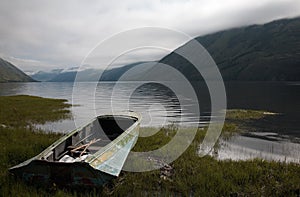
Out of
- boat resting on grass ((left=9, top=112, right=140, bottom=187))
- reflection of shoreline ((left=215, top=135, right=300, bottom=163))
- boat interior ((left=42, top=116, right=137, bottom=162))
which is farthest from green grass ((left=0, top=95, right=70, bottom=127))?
reflection of shoreline ((left=215, top=135, right=300, bottom=163))

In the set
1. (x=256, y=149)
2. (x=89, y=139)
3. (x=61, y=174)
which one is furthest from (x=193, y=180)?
(x=256, y=149)

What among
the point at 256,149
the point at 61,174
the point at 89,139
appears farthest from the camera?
the point at 256,149

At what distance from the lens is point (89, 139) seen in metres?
13.8

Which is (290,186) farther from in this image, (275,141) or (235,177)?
(275,141)

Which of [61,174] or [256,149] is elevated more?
[61,174]

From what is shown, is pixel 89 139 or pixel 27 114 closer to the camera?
pixel 89 139

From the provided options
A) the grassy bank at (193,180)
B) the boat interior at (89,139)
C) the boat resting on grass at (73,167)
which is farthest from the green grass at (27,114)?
the boat resting on grass at (73,167)

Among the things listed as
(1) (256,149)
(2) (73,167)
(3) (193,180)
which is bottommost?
(1) (256,149)

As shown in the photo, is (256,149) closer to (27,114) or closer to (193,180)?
(193,180)

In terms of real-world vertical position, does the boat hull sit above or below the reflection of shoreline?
above

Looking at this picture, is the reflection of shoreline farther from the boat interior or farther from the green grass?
the green grass

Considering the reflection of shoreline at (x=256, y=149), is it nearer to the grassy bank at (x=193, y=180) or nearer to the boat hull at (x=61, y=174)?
the grassy bank at (x=193, y=180)

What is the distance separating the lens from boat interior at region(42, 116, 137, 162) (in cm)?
1005

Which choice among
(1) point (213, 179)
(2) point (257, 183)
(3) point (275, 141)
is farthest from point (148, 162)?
(3) point (275, 141)
